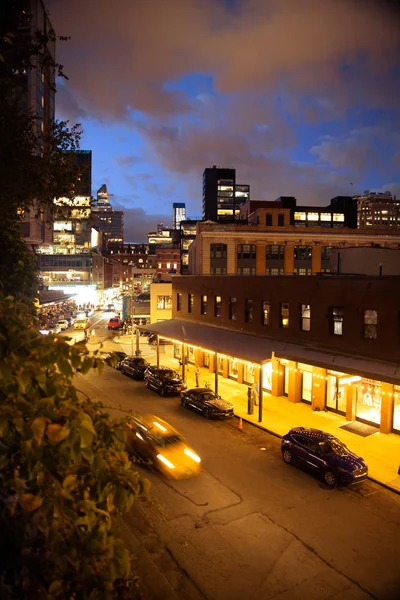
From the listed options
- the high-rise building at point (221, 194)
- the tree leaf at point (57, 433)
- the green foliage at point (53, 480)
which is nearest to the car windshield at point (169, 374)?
the green foliage at point (53, 480)

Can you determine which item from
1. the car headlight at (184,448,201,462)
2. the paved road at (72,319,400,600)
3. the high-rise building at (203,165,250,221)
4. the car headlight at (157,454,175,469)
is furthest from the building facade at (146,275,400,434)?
the high-rise building at (203,165,250,221)

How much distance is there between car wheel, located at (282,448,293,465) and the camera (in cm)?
1627

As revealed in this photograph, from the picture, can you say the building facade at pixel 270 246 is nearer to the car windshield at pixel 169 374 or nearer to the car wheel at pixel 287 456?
the car windshield at pixel 169 374

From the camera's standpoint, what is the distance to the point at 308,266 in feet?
180

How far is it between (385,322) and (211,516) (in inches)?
514

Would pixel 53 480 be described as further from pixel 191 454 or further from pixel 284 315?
pixel 284 315

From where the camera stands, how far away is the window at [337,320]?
74.2ft

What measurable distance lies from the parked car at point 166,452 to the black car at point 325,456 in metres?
3.92

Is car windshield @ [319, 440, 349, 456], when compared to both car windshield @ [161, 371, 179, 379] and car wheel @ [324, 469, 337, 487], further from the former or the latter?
car windshield @ [161, 371, 179, 379]

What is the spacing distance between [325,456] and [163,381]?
14.5 meters

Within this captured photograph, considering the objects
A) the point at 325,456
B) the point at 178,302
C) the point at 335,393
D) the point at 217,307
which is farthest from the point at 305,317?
the point at 178,302

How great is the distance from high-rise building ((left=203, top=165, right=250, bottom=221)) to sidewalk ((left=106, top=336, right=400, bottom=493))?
463 ft

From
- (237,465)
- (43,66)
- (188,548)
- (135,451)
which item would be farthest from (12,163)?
(237,465)

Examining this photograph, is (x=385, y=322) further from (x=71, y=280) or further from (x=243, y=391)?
(x=71, y=280)
